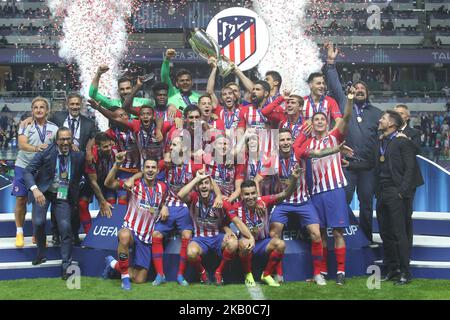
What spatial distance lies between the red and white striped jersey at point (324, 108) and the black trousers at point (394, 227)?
3.06 feet

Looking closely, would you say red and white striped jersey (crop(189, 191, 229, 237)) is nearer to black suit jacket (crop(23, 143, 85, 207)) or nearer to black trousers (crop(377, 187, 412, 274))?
black suit jacket (crop(23, 143, 85, 207))

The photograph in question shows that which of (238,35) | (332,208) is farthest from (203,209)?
(238,35)

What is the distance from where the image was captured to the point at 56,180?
21.0ft

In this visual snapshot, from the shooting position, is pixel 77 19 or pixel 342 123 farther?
pixel 77 19

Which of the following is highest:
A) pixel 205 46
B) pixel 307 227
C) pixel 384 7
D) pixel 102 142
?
pixel 384 7

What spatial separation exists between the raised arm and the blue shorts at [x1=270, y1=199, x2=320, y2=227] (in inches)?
58.0

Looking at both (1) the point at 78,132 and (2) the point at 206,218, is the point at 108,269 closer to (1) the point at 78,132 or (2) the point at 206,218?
(2) the point at 206,218

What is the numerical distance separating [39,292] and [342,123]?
3099 mm

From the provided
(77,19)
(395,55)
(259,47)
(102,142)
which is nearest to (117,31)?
(77,19)

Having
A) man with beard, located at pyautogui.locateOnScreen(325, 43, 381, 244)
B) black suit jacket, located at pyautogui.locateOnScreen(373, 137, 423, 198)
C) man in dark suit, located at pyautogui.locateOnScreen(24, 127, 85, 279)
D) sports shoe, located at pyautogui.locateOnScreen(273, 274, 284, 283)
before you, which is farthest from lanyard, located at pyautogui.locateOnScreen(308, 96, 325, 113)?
man in dark suit, located at pyautogui.locateOnScreen(24, 127, 85, 279)

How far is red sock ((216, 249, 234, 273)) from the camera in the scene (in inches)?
237

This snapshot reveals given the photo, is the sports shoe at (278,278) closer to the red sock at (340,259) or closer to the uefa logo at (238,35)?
the red sock at (340,259)

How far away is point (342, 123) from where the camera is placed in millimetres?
6398

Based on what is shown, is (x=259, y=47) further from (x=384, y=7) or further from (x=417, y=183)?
(x=384, y=7)
